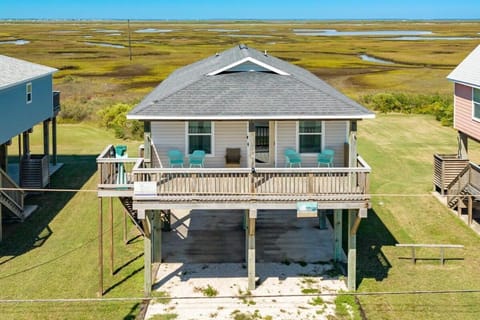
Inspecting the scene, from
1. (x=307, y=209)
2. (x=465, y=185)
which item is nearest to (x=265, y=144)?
(x=307, y=209)

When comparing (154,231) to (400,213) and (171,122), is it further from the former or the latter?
(400,213)

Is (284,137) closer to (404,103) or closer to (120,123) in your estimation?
(120,123)

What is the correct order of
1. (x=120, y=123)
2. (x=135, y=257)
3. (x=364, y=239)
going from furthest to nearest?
(x=120, y=123) → (x=364, y=239) → (x=135, y=257)

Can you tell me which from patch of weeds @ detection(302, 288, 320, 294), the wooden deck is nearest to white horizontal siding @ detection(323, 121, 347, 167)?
the wooden deck

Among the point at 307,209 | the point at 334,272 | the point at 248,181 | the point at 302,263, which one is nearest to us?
the point at 307,209

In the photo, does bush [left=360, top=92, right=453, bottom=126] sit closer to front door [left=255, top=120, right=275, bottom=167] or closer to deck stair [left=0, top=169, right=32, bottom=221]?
front door [left=255, top=120, right=275, bottom=167]

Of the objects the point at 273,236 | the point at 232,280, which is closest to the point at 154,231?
the point at 232,280
